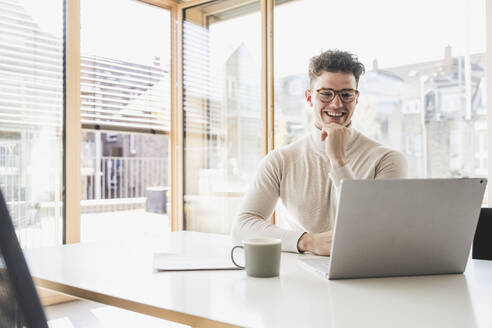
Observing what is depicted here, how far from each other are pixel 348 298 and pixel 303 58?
2.66 metres

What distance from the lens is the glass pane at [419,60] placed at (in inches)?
105

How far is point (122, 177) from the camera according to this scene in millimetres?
7660

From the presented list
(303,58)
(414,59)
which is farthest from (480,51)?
(303,58)

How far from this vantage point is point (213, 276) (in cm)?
94

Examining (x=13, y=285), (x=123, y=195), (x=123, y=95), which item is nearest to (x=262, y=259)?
(x=13, y=285)

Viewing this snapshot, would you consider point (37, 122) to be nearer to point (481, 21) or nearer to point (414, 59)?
point (414, 59)

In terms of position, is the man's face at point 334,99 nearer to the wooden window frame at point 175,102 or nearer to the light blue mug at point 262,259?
the light blue mug at point 262,259

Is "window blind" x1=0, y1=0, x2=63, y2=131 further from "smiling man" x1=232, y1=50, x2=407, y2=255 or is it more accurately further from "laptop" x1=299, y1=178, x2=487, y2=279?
"laptop" x1=299, y1=178, x2=487, y2=279

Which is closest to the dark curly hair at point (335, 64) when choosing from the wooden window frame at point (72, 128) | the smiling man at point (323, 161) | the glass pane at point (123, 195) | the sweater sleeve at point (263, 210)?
the smiling man at point (323, 161)

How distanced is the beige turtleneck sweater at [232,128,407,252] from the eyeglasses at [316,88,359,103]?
0.14m

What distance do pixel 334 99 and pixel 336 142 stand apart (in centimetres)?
21

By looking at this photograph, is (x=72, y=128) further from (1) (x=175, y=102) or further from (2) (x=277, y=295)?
(2) (x=277, y=295)

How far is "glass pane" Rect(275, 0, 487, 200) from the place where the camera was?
2678 millimetres

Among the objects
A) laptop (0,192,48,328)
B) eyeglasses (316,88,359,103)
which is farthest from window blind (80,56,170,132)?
laptop (0,192,48,328)
